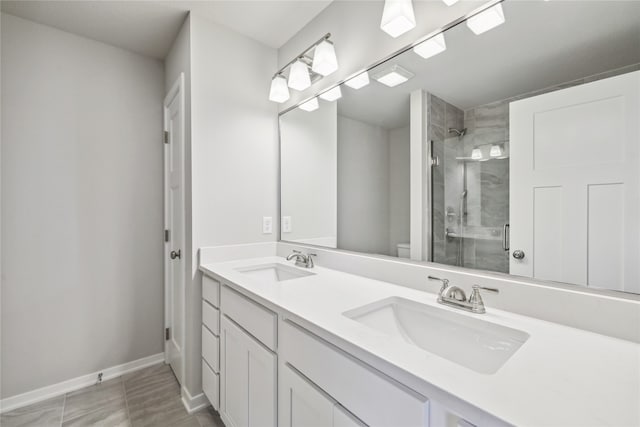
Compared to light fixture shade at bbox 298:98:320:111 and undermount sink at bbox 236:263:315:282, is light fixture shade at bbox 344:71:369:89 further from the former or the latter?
undermount sink at bbox 236:263:315:282

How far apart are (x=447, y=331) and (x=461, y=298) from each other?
121mm

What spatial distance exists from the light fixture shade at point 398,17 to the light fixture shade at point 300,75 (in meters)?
0.61

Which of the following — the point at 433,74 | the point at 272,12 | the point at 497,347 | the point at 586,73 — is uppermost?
the point at 272,12

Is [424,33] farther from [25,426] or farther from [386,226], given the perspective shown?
[25,426]

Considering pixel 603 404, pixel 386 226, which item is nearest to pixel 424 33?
pixel 386 226

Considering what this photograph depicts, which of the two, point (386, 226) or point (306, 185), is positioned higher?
point (306, 185)

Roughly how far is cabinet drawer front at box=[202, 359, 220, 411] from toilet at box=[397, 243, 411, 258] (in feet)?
3.82

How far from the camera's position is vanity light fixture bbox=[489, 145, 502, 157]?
97cm

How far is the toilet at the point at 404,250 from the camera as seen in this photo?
1271mm

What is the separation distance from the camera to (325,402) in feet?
2.61

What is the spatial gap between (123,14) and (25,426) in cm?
242

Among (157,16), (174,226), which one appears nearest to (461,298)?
(174,226)

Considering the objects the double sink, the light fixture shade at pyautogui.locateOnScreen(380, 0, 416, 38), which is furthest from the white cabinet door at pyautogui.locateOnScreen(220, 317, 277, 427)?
the light fixture shade at pyautogui.locateOnScreen(380, 0, 416, 38)

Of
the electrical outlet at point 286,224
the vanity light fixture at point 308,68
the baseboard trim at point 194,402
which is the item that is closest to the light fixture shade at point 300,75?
the vanity light fixture at point 308,68
